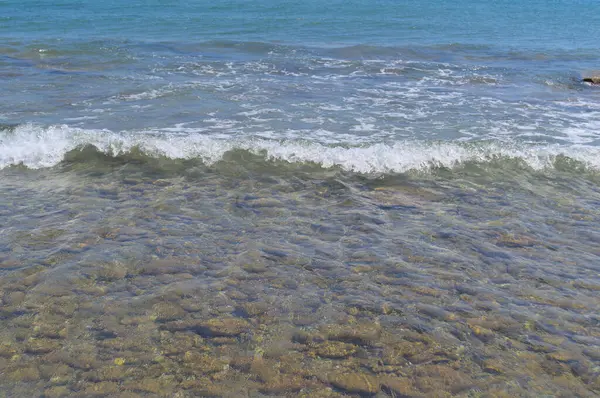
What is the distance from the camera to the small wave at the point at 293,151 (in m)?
9.88

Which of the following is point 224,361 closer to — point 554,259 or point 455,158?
point 554,259

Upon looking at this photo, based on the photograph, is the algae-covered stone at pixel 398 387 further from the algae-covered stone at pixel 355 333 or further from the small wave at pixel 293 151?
the small wave at pixel 293 151

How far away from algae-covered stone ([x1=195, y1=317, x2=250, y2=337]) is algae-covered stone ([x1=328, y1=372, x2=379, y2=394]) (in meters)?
1.05

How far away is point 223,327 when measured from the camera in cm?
518

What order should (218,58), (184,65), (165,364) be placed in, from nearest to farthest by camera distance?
(165,364), (184,65), (218,58)

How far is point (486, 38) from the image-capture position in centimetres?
2672

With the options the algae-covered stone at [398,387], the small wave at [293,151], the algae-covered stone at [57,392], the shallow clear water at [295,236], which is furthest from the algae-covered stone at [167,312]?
the small wave at [293,151]

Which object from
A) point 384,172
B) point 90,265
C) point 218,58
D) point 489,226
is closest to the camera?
point 90,265

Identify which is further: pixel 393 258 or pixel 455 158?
pixel 455 158

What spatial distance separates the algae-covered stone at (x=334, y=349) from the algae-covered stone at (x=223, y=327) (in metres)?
0.76

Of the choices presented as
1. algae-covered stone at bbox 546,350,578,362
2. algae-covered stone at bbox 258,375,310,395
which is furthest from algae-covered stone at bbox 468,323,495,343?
algae-covered stone at bbox 258,375,310,395

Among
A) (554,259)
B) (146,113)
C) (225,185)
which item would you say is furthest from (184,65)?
(554,259)

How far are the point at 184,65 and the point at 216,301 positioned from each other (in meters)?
14.8

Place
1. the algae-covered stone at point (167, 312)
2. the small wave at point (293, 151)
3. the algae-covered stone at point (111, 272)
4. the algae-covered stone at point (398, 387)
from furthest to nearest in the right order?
the small wave at point (293, 151), the algae-covered stone at point (111, 272), the algae-covered stone at point (167, 312), the algae-covered stone at point (398, 387)
